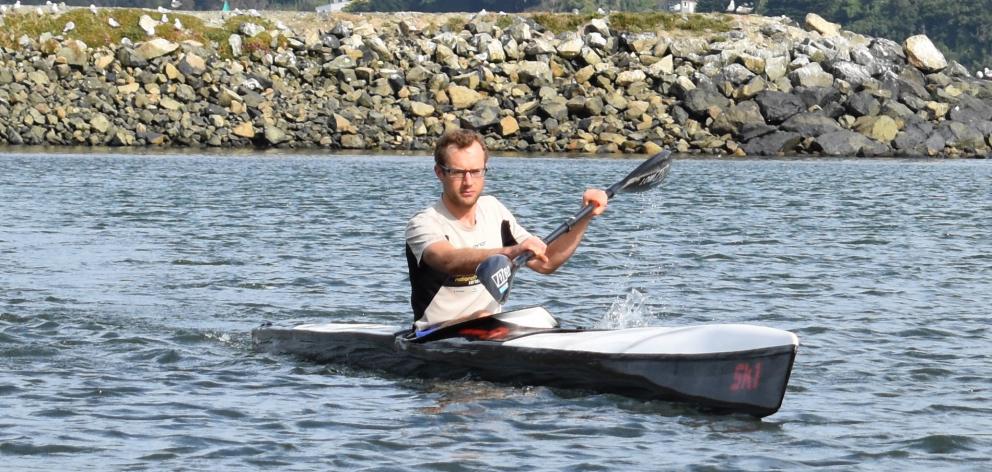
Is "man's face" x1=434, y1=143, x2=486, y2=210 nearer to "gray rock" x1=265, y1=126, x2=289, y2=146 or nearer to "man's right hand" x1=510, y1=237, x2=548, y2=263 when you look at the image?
"man's right hand" x1=510, y1=237, x2=548, y2=263

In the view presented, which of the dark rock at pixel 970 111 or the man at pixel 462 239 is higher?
the man at pixel 462 239

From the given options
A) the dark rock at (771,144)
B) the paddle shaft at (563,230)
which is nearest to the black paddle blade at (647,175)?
the paddle shaft at (563,230)

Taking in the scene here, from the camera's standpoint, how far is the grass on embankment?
150ft

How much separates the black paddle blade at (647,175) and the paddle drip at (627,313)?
8.34 feet

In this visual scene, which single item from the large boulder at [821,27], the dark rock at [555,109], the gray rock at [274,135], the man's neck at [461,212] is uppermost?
the large boulder at [821,27]

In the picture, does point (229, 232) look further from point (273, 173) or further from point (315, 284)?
point (273, 173)

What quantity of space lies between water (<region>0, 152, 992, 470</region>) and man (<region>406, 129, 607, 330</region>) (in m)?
0.52

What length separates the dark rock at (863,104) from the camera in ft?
142

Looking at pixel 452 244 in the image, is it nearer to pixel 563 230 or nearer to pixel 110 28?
pixel 563 230

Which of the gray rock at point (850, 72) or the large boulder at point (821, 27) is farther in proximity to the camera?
the large boulder at point (821, 27)

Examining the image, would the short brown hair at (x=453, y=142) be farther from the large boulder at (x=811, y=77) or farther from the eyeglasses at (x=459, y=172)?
the large boulder at (x=811, y=77)

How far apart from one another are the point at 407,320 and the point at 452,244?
4.15 m

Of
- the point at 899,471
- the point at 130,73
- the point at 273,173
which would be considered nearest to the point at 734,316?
the point at 899,471

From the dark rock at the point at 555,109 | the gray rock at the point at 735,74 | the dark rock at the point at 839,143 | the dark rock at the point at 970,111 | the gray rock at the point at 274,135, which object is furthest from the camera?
the dark rock at the point at 970,111
